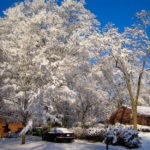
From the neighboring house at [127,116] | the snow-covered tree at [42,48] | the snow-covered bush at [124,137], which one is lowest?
the snow-covered bush at [124,137]

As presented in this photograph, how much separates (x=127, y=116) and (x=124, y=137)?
19781mm

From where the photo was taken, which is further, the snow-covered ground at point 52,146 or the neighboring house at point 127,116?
the neighboring house at point 127,116

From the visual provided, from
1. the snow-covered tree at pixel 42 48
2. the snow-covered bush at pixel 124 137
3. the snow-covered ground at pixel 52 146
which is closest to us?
the snow-covered ground at pixel 52 146

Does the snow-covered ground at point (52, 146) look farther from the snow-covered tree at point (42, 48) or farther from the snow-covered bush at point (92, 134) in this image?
the snow-covered bush at point (92, 134)

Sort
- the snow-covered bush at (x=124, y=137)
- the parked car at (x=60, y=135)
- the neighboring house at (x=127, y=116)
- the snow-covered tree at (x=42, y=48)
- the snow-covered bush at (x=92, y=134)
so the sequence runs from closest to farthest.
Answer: the snow-covered tree at (x=42, y=48), the snow-covered bush at (x=124, y=137), the parked car at (x=60, y=135), the snow-covered bush at (x=92, y=134), the neighboring house at (x=127, y=116)

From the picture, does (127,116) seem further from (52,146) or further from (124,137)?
(52,146)

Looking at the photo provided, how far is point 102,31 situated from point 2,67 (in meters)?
13.8

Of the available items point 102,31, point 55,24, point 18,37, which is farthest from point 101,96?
point 18,37

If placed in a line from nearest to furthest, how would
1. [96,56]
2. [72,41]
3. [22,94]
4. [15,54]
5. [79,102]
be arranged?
[22,94] → [15,54] → [72,41] → [96,56] → [79,102]

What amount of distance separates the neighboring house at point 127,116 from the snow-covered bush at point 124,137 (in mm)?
18358

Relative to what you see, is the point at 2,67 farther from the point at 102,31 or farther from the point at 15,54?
the point at 102,31

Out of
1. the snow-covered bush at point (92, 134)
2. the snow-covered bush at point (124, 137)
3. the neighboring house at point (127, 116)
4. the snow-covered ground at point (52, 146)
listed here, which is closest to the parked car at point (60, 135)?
the snow-covered ground at point (52, 146)

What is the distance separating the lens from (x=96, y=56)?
3041cm

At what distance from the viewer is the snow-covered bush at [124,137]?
21812 millimetres
